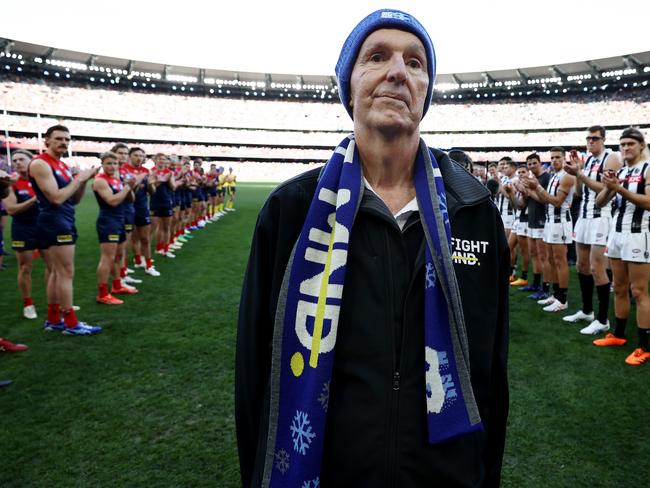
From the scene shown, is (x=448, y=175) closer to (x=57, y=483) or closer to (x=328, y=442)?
(x=328, y=442)

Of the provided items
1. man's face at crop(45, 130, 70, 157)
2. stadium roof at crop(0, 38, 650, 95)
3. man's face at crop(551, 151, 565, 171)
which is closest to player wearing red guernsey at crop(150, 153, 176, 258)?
man's face at crop(45, 130, 70, 157)

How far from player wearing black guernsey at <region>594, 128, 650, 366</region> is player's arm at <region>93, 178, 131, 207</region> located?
22.3 ft

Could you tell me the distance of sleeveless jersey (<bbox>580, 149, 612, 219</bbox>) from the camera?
5.84m

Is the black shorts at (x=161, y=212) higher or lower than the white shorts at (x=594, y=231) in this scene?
lower

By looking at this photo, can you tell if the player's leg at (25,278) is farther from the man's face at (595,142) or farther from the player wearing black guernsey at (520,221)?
the player wearing black guernsey at (520,221)

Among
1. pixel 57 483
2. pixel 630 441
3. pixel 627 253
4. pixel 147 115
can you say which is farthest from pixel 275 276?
pixel 147 115

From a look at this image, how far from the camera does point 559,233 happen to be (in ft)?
22.9

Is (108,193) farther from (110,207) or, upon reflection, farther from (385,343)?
(385,343)

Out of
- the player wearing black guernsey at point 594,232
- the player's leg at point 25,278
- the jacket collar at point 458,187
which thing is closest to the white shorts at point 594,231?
the player wearing black guernsey at point 594,232

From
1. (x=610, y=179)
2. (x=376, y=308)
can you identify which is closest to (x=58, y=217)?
(x=376, y=308)

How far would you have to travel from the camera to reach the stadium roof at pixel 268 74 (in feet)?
151

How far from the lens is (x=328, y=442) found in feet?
4.33

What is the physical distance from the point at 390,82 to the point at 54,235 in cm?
531

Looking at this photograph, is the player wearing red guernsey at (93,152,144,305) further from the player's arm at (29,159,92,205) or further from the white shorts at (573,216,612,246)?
the white shorts at (573,216,612,246)
